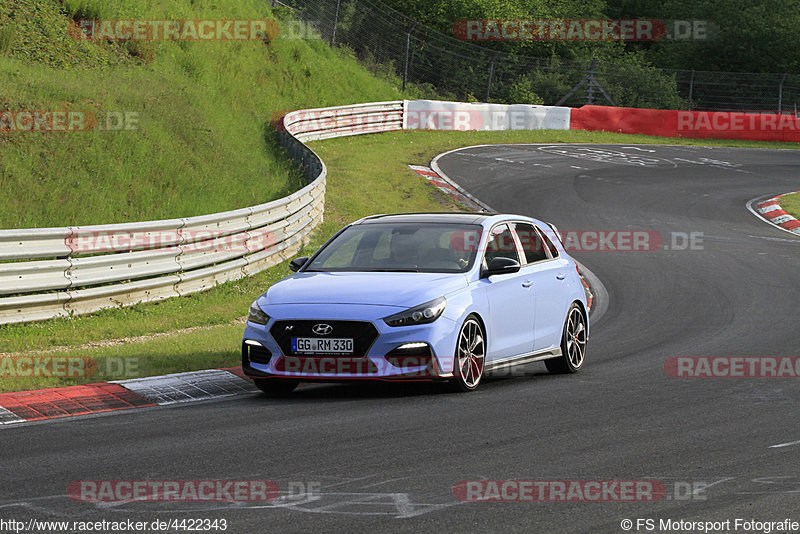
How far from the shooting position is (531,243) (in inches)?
449

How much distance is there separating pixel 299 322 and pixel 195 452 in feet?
7.56

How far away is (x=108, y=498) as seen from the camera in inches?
229

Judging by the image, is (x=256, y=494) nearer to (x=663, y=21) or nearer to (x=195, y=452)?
(x=195, y=452)

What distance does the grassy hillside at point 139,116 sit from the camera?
18859 mm

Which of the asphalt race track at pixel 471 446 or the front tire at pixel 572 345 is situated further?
the front tire at pixel 572 345

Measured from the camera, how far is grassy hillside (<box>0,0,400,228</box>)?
1886 cm

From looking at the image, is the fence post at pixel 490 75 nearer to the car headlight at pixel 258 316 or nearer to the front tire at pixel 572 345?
the front tire at pixel 572 345

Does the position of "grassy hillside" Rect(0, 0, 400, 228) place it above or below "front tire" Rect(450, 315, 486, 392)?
above

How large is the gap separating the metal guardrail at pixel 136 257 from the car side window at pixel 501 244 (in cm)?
516

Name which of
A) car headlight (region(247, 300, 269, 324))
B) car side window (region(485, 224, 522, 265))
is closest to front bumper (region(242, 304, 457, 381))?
car headlight (region(247, 300, 269, 324))

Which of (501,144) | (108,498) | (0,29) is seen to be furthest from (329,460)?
(501,144)

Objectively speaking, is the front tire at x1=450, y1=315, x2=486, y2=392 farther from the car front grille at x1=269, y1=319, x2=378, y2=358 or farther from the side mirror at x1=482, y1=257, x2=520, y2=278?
the car front grille at x1=269, y1=319, x2=378, y2=358

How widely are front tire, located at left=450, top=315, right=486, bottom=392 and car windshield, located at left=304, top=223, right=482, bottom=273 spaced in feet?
2.05

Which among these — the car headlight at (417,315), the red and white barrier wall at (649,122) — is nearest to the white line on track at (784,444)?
the car headlight at (417,315)
